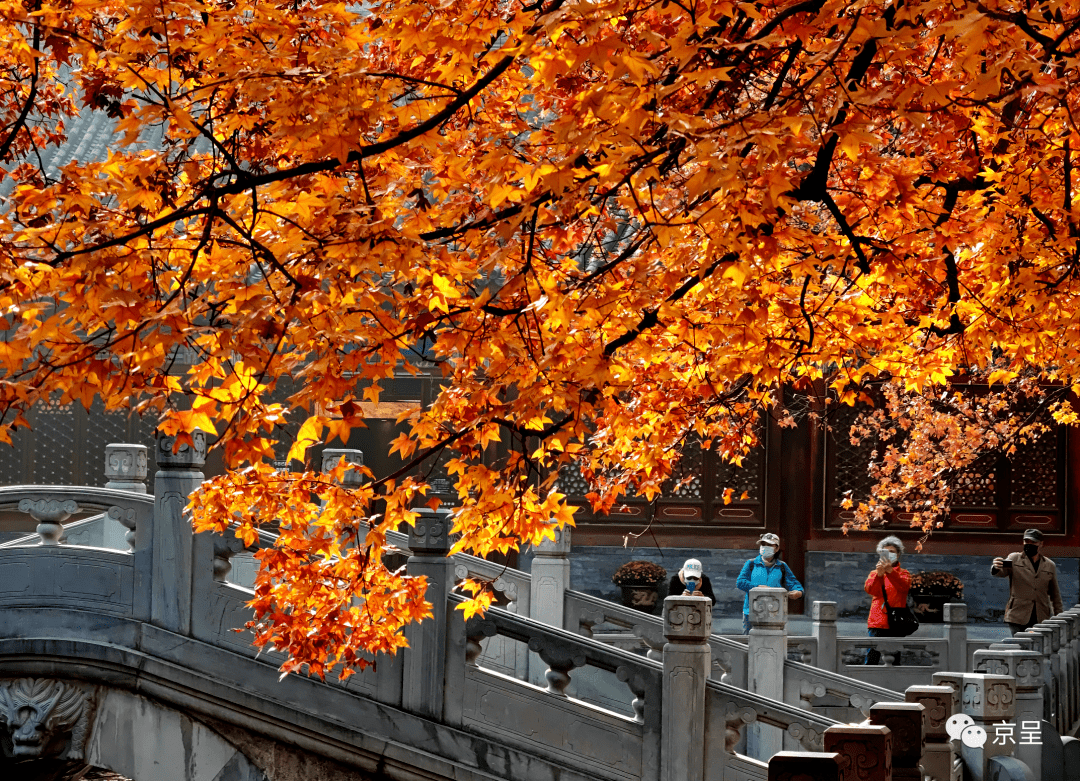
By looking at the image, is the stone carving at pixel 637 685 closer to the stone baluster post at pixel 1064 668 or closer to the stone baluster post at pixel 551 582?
the stone baluster post at pixel 551 582

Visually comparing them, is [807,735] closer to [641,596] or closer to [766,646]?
[766,646]

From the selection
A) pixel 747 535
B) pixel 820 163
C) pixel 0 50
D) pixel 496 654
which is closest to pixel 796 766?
pixel 820 163

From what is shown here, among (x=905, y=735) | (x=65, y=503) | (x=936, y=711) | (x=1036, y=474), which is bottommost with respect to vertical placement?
(x=936, y=711)

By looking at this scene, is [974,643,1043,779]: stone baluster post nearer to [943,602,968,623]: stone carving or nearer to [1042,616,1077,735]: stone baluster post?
[1042,616,1077,735]: stone baluster post

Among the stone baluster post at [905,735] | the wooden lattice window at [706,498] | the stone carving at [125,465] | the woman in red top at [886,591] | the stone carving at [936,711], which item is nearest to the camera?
the stone baluster post at [905,735]

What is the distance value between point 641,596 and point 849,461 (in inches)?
138

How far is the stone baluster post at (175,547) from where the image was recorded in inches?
279

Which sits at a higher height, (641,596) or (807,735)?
(807,735)

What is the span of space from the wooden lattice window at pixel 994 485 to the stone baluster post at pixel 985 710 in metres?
8.71

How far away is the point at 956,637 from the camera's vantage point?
449 inches

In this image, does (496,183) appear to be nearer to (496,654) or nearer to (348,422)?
(348,422)

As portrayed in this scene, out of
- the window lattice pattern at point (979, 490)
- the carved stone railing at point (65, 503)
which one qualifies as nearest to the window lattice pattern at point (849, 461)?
the window lattice pattern at point (979, 490)

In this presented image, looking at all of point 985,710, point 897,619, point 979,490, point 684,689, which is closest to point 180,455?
point 684,689

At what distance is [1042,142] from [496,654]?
670 centimetres
